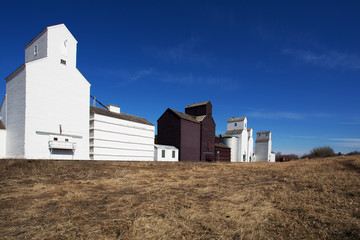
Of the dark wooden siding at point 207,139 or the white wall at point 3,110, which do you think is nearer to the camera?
the white wall at point 3,110

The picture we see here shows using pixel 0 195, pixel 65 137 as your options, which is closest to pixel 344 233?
pixel 0 195

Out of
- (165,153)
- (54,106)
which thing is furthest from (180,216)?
(165,153)

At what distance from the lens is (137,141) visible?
31156mm

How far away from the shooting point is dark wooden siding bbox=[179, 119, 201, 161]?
126ft

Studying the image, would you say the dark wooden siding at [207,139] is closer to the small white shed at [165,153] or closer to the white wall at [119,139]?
the small white shed at [165,153]

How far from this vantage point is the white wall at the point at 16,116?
20219 mm

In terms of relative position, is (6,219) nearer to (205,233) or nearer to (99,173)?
(205,233)

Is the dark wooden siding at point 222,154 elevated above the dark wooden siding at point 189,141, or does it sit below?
below

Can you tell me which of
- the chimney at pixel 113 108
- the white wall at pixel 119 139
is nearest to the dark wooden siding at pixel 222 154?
the white wall at pixel 119 139

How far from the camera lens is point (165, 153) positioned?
35.7m

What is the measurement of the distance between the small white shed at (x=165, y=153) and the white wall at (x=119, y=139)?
127 centimetres

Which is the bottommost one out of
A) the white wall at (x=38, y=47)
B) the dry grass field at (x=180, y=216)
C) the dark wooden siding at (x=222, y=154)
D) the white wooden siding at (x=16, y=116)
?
the dark wooden siding at (x=222, y=154)

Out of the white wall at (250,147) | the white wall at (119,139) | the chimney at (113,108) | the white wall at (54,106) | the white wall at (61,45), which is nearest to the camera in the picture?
the white wall at (54,106)

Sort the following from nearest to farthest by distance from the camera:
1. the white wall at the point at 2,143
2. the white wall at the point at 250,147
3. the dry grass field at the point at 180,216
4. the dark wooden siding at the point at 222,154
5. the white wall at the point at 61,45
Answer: the dry grass field at the point at 180,216, the white wall at the point at 2,143, the white wall at the point at 61,45, the dark wooden siding at the point at 222,154, the white wall at the point at 250,147
